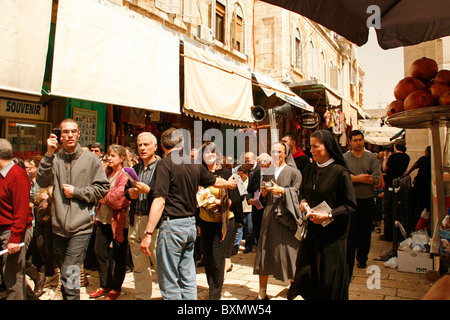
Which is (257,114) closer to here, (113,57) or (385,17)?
(113,57)

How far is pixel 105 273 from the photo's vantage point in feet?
14.9

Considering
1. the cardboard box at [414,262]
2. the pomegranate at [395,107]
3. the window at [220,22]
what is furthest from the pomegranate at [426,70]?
the window at [220,22]

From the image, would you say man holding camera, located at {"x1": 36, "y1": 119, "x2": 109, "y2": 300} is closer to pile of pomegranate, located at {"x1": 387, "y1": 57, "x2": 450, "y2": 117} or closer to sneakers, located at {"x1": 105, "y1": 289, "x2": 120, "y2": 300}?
sneakers, located at {"x1": 105, "y1": 289, "x2": 120, "y2": 300}

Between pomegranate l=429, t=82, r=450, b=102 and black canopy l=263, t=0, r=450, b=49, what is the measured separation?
525mm

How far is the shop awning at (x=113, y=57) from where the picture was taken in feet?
15.6

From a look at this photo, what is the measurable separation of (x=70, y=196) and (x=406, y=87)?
387 cm

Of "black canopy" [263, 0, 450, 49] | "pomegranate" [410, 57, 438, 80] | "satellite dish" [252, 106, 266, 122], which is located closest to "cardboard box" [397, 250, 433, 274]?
"pomegranate" [410, 57, 438, 80]

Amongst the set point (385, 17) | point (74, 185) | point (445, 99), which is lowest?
point (74, 185)

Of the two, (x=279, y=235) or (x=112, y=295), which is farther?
(x=112, y=295)

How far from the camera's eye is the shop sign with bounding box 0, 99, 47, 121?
19.9 feet

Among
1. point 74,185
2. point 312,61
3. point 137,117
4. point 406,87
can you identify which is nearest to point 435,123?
point 406,87

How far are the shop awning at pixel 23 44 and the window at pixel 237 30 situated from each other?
343 inches

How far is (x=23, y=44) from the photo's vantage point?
14.2ft
